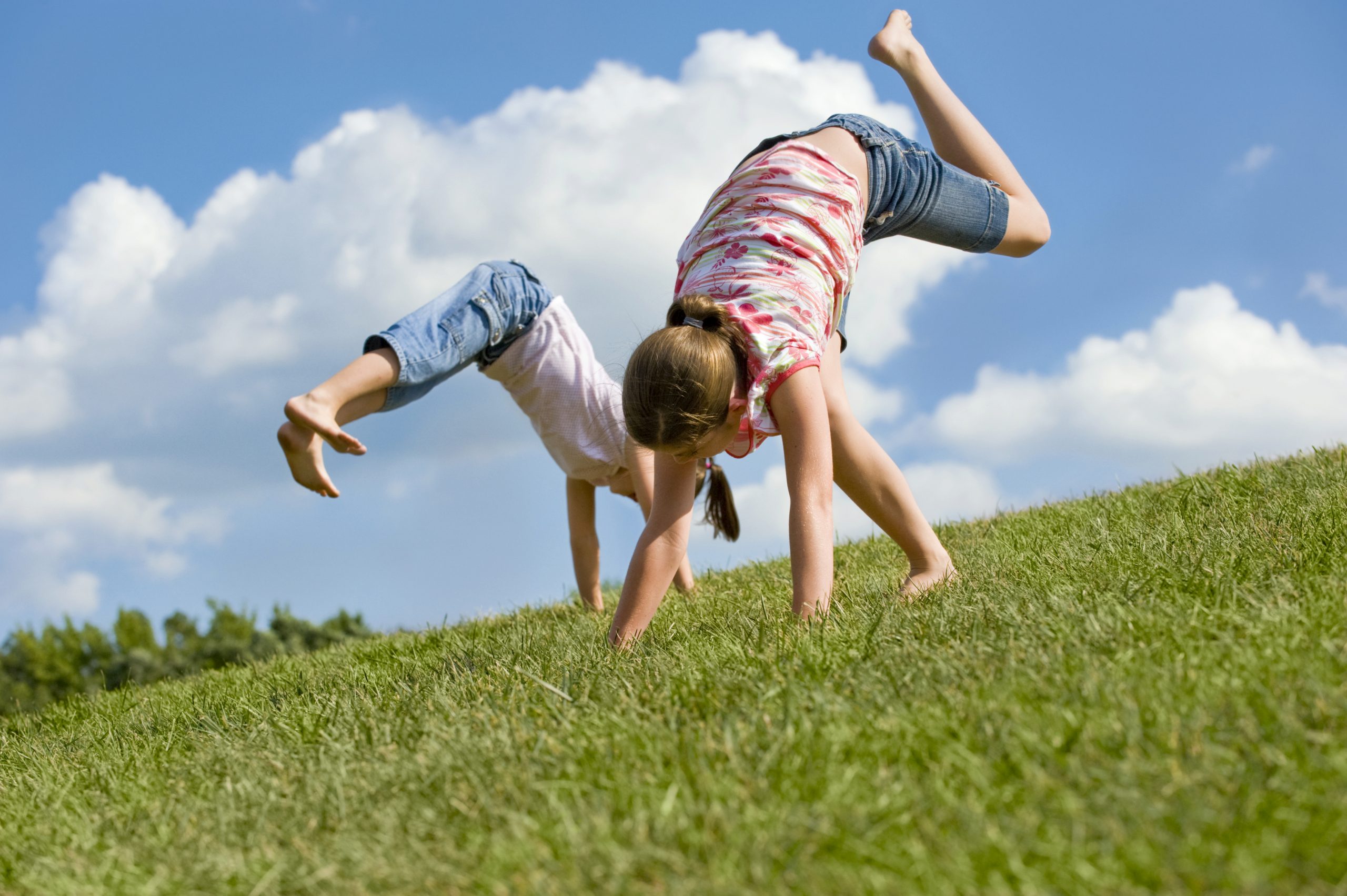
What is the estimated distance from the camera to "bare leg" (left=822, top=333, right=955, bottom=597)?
12.8 ft

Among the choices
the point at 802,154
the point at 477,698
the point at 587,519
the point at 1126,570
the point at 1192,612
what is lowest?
the point at 477,698

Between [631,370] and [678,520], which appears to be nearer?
[631,370]

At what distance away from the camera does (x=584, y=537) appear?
592 cm

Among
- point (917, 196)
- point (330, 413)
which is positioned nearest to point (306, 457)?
point (330, 413)

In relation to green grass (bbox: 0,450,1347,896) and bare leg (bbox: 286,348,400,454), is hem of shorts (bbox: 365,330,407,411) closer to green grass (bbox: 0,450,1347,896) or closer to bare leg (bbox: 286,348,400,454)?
bare leg (bbox: 286,348,400,454)

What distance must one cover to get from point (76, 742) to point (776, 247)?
Result: 310cm

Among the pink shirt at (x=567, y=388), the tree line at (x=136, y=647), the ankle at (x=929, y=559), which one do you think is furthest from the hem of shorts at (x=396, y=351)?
the tree line at (x=136, y=647)

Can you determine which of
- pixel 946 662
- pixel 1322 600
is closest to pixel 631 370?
pixel 946 662

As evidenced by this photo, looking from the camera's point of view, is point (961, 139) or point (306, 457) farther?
point (961, 139)

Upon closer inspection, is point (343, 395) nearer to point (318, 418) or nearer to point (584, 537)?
point (318, 418)

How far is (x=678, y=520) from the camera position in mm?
3787

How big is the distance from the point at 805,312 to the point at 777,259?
27 centimetres

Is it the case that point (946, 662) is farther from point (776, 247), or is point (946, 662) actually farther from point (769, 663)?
point (776, 247)

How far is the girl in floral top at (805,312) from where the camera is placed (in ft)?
11.3
